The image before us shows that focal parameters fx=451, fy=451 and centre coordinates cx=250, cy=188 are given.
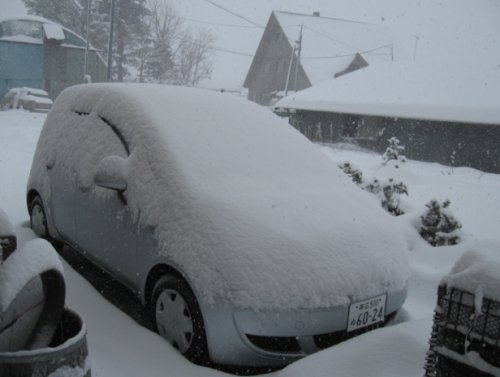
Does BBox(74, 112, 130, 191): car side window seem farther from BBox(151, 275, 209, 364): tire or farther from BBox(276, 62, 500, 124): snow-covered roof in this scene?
BBox(276, 62, 500, 124): snow-covered roof

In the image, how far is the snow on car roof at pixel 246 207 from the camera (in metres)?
2.32

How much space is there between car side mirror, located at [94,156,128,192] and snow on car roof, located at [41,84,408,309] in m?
0.05

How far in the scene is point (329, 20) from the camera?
38750 millimetres

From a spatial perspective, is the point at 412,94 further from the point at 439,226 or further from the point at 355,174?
the point at 439,226

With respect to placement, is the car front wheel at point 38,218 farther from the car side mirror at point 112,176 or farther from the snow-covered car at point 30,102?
the snow-covered car at point 30,102

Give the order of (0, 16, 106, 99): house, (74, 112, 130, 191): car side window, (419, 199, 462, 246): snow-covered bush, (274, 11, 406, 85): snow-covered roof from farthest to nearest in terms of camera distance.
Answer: (274, 11, 406, 85): snow-covered roof
(0, 16, 106, 99): house
(419, 199, 462, 246): snow-covered bush
(74, 112, 130, 191): car side window

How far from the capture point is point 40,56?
3072 centimetres

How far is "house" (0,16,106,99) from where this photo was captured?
29109 millimetres

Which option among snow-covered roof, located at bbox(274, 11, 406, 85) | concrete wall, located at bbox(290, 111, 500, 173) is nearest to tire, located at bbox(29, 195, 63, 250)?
concrete wall, located at bbox(290, 111, 500, 173)

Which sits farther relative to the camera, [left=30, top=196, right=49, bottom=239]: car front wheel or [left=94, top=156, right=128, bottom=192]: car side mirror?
[left=30, top=196, right=49, bottom=239]: car front wheel

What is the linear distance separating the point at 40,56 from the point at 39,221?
3064 centimetres

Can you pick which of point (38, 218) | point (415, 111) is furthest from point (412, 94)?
Result: point (38, 218)

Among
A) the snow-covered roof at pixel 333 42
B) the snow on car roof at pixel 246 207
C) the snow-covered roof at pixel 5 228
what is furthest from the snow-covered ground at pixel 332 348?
the snow-covered roof at pixel 333 42

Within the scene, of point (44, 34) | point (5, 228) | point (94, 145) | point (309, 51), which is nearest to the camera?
point (5, 228)
